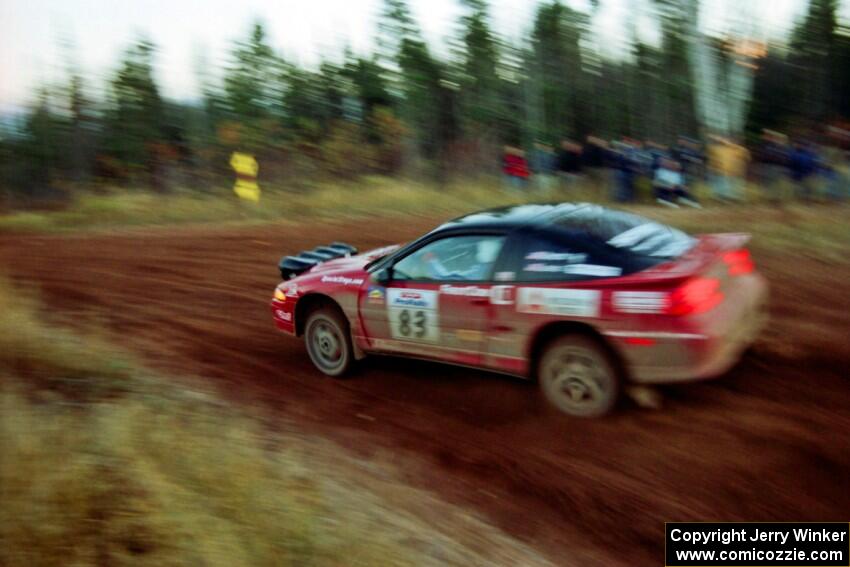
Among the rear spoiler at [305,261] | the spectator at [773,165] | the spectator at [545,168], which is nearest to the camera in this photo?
the rear spoiler at [305,261]

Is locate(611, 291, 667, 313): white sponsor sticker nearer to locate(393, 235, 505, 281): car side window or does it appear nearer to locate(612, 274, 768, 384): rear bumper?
locate(612, 274, 768, 384): rear bumper

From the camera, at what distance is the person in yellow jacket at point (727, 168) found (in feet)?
43.0

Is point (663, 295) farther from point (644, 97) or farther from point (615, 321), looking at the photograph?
point (644, 97)

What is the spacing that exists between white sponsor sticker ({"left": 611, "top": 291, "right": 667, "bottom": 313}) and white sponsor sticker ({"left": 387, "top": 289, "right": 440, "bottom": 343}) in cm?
142

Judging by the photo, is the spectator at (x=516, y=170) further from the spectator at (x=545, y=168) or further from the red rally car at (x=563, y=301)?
the red rally car at (x=563, y=301)

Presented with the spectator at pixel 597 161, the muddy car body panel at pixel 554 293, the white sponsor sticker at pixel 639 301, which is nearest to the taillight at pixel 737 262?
the muddy car body panel at pixel 554 293

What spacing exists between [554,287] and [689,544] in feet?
6.01

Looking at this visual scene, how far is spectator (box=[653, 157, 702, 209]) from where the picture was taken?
1292cm

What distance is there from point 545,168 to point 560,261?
11.0 meters

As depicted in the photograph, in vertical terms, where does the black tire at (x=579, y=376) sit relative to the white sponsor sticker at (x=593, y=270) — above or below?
below

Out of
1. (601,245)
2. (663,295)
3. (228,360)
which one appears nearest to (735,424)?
(663,295)

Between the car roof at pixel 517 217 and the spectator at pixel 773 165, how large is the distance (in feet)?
27.9

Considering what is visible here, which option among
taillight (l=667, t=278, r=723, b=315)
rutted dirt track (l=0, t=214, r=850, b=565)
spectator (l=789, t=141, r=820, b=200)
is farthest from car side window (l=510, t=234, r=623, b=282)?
spectator (l=789, t=141, r=820, b=200)

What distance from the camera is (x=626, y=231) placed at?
522 centimetres
